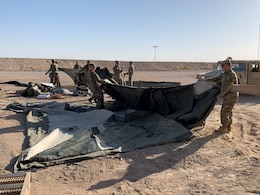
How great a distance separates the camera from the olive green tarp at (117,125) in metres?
5.44

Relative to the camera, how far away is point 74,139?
588 cm

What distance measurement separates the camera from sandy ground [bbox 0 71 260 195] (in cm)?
426

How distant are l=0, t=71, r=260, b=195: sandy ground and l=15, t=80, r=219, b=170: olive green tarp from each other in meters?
0.24

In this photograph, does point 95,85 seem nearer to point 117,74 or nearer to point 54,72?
point 117,74

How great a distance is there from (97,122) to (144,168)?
9.81ft

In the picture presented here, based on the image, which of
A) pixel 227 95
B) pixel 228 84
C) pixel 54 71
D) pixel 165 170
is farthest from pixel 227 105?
pixel 54 71

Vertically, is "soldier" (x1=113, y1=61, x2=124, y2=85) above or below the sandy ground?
→ above

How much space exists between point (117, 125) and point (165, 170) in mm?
2540

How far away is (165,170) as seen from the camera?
16.2 ft

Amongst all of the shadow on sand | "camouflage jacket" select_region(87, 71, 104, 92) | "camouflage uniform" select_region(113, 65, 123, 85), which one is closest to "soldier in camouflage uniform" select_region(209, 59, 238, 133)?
the shadow on sand

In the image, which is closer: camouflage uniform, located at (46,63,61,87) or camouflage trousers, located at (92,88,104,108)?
camouflage trousers, located at (92,88,104,108)

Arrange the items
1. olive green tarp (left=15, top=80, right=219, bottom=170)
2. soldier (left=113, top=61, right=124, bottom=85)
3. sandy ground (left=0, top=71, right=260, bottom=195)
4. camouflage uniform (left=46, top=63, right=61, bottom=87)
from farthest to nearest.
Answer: camouflage uniform (left=46, top=63, right=61, bottom=87) < soldier (left=113, top=61, right=124, bottom=85) < olive green tarp (left=15, top=80, right=219, bottom=170) < sandy ground (left=0, top=71, right=260, bottom=195)

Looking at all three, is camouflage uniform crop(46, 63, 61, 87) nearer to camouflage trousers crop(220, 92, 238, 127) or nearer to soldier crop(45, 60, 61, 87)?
soldier crop(45, 60, 61, 87)

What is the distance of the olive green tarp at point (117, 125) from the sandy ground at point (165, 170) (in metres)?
0.24
